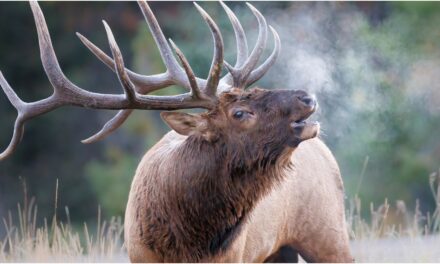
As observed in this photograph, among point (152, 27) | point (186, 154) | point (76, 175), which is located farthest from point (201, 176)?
point (76, 175)

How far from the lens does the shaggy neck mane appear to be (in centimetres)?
545

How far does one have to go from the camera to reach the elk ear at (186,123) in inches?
216

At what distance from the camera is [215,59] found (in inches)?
213

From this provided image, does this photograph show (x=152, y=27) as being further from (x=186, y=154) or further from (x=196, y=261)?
(x=196, y=261)

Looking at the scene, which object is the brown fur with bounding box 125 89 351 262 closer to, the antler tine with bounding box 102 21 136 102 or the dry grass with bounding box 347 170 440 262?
the antler tine with bounding box 102 21 136 102

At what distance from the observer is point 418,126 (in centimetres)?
1491

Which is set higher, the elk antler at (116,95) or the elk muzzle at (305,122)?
the elk antler at (116,95)

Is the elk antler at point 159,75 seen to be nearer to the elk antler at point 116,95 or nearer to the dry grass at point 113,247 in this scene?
the elk antler at point 116,95

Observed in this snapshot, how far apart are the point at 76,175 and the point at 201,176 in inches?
457

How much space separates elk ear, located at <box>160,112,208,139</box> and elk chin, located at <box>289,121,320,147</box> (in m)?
0.50

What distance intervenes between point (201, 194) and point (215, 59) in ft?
2.30

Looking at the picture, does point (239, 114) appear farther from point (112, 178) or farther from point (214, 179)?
point (112, 178)

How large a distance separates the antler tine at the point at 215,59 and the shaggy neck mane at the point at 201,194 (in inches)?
10.8

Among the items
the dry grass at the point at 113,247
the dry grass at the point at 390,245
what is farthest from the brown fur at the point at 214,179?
the dry grass at the point at 390,245
